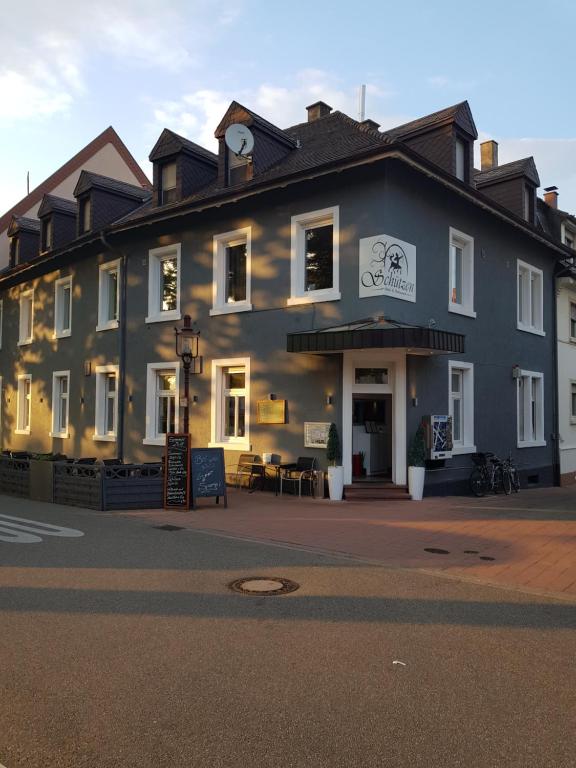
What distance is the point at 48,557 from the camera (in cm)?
823

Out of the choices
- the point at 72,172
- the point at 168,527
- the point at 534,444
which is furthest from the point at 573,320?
the point at 72,172

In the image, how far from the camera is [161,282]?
18.8 m

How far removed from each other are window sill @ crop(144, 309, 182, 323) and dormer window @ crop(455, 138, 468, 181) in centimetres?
805

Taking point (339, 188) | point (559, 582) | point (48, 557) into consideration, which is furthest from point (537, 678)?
point (339, 188)

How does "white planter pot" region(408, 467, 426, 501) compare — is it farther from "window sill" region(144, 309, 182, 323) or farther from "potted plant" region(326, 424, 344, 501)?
"window sill" region(144, 309, 182, 323)

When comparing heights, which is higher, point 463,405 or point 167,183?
point 167,183

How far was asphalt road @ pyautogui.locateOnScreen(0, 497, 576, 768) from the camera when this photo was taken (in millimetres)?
3531

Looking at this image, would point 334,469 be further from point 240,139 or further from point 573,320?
point 573,320

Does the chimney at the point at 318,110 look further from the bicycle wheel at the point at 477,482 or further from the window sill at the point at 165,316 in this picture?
the bicycle wheel at the point at 477,482

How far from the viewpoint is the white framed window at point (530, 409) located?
19.6 m

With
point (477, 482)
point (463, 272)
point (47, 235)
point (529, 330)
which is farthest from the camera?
point (47, 235)

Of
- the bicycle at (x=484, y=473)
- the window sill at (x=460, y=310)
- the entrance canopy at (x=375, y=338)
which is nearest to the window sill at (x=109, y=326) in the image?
the entrance canopy at (x=375, y=338)

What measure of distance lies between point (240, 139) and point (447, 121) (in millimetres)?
5051

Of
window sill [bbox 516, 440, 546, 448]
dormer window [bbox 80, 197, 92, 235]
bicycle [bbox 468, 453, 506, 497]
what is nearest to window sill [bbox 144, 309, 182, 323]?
dormer window [bbox 80, 197, 92, 235]
